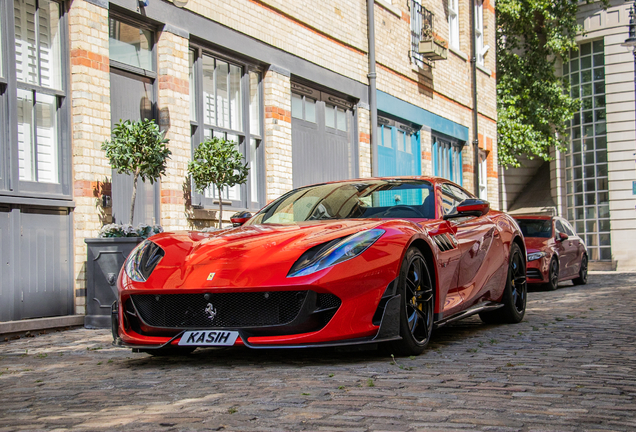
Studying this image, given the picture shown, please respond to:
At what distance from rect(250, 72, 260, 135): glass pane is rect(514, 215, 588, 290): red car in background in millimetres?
5462

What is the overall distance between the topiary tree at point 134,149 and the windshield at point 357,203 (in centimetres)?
226

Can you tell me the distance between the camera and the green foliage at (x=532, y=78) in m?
24.9

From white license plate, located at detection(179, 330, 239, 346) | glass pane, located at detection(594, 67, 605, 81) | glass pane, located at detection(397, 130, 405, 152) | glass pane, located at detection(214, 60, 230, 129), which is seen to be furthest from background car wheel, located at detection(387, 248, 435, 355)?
glass pane, located at detection(594, 67, 605, 81)

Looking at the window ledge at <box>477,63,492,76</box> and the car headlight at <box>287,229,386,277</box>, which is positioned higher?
the window ledge at <box>477,63,492,76</box>

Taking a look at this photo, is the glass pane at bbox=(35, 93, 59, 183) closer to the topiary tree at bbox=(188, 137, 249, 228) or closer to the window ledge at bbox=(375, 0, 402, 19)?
the topiary tree at bbox=(188, 137, 249, 228)

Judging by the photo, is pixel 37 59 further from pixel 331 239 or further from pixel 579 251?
pixel 579 251

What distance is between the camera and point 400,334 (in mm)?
4926

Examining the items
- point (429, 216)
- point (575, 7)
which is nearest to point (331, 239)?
point (429, 216)

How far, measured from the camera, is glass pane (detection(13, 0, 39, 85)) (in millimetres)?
7945

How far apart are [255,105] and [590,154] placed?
20.9 m

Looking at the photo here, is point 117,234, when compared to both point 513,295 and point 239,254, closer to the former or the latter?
point 239,254

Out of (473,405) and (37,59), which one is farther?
(37,59)

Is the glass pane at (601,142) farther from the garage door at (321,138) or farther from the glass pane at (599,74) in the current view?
the garage door at (321,138)

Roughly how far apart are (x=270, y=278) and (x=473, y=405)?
1491 millimetres
